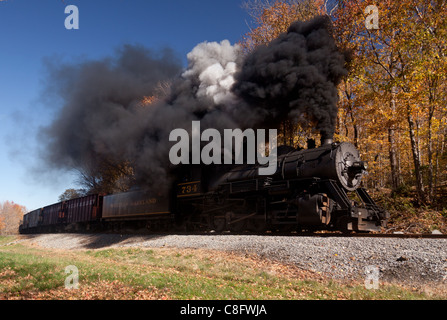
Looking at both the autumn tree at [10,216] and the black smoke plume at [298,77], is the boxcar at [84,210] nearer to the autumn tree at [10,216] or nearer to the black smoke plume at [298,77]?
the black smoke plume at [298,77]

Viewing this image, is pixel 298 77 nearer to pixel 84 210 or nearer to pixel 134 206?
pixel 134 206

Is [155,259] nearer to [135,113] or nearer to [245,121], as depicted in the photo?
[245,121]

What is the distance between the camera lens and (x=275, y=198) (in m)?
11.9

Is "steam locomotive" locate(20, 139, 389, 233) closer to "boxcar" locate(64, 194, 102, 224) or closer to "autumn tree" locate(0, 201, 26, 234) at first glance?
"boxcar" locate(64, 194, 102, 224)

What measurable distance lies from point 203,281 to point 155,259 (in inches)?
154

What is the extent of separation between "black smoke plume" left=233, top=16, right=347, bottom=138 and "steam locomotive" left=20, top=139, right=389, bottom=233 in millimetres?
1467

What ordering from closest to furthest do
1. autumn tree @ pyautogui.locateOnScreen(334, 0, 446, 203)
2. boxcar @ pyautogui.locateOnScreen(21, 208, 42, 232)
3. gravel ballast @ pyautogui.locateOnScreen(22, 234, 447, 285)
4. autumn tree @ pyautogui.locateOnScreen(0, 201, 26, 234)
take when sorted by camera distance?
gravel ballast @ pyautogui.locateOnScreen(22, 234, 447, 285)
autumn tree @ pyautogui.locateOnScreen(334, 0, 446, 203)
boxcar @ pyautogui.locateOnScreen(21, 208, 42, 232)
autumn tree @ pyautogui.locateOnScreen(0, 201, 26, 234)

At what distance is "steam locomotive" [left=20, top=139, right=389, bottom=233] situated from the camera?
33.9 ft

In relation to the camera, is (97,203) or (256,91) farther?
(97,203)

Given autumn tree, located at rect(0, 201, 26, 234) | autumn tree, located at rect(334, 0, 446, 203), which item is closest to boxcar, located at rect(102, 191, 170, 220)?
autumn tree, located at rect(334, 0, 446, 203)

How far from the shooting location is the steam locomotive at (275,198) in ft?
33.9

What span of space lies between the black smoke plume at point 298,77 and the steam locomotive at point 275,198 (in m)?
1.47

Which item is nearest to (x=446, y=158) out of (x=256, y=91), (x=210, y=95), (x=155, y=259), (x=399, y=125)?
(x=399, y=125)

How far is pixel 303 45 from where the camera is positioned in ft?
42.6
